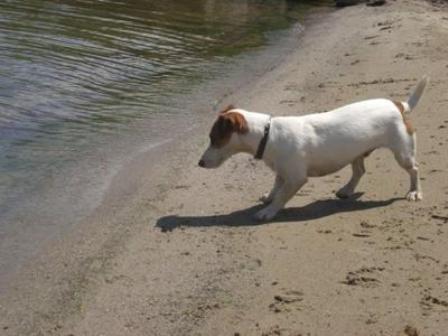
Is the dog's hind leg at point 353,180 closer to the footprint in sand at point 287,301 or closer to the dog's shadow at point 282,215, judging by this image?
the dog's shadow at point 282,215

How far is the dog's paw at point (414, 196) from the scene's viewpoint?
23.5ft

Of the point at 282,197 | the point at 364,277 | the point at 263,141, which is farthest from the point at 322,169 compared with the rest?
the point at 364,277

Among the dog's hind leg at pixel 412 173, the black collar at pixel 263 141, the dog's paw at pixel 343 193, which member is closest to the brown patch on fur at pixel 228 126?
the black collar at pixel 263 141

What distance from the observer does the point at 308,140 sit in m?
6.95

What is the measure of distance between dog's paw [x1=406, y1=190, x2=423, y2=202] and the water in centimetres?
293

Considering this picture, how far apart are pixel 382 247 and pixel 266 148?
1334 millimetres

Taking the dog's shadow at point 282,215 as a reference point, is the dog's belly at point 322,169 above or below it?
above

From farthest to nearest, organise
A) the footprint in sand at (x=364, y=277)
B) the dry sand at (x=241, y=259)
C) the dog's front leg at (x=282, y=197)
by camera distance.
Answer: the dog's front leg at (x=282, y=197) → the footprint in sand at (x=364, y=277) → the dry sand at (x=241, y=259)

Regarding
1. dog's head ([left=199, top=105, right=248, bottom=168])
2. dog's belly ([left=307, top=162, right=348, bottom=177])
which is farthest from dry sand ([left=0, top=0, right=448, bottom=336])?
dog's head ([left=199, top=105, right=248, bottom=168])

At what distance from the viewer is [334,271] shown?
582cm

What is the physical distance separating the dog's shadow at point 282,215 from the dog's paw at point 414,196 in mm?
129

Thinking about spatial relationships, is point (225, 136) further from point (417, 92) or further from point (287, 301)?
point (287, 301)

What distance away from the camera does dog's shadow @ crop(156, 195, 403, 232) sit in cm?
699

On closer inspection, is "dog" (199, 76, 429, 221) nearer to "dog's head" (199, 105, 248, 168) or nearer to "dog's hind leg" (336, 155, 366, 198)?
"dog's head" (199, 105, 248, 168)
